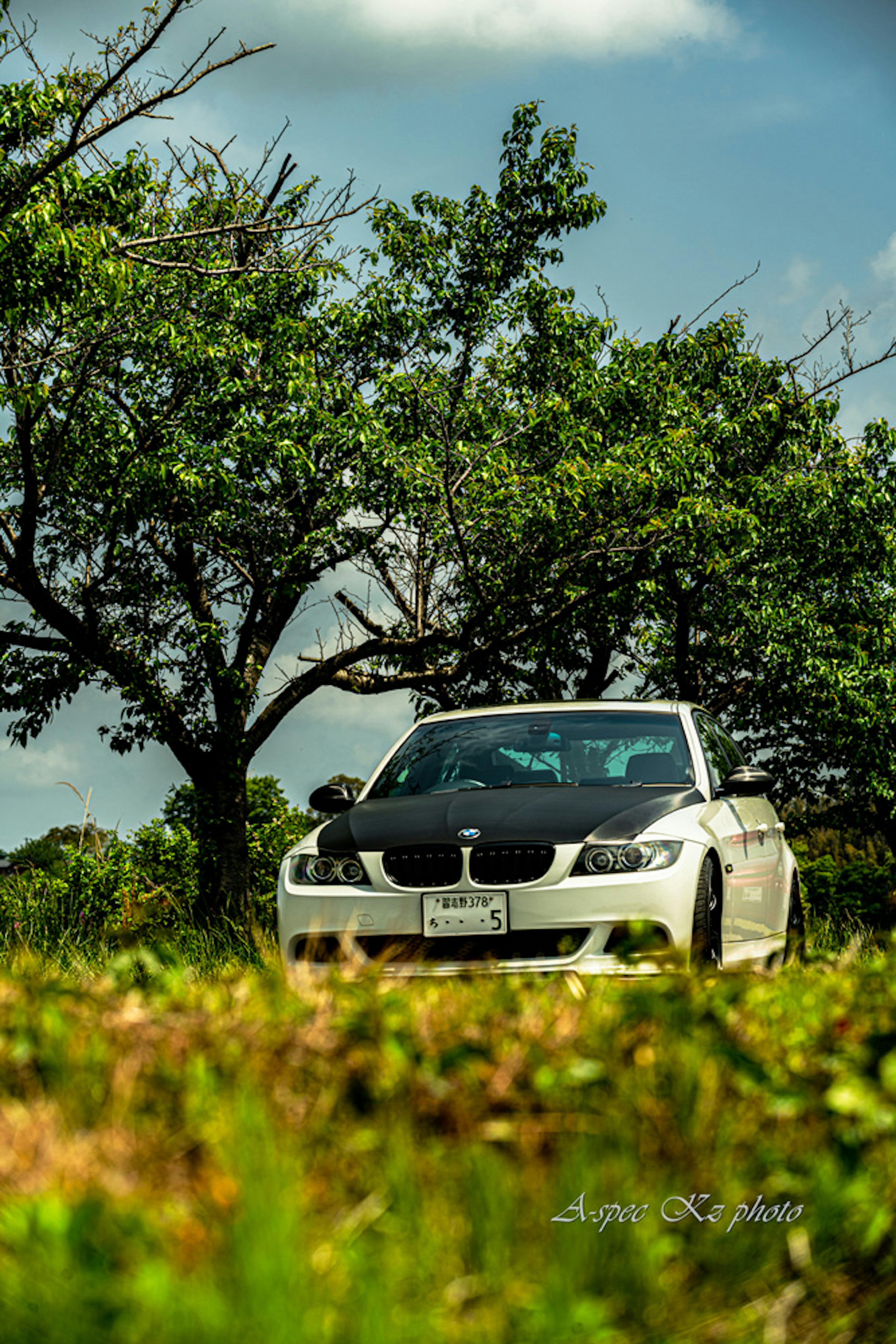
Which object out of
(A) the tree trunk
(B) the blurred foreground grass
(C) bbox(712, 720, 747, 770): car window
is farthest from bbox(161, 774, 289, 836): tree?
(B) the blurred foreground grass

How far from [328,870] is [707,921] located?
1.80 meters

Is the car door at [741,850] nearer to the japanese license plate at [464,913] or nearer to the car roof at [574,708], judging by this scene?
the car roof at [574,708]

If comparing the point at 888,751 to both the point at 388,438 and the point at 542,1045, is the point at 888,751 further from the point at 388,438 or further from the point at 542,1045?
the point at 542,1045

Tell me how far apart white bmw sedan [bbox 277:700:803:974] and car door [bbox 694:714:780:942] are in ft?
0.06

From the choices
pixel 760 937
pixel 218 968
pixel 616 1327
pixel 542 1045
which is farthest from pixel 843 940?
pixel 616 1327

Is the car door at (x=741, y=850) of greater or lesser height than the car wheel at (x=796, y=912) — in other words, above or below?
above

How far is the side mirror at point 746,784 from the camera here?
20.8 ft

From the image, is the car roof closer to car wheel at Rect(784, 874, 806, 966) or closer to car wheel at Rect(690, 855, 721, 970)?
car wheel at Rect(784, 874, 806, 966)

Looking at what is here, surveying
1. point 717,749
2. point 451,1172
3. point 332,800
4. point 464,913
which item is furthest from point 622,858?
point 451,1172

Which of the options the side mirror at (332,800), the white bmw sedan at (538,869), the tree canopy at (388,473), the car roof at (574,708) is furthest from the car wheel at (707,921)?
the tree canopy at (388,473)

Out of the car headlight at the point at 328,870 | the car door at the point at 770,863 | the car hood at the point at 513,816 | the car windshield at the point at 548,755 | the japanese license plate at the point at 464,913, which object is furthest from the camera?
the car door at the point at 770,863

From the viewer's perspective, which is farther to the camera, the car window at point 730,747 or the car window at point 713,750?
the car window at point 730,747

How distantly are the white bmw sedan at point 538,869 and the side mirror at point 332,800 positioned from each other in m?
0.01

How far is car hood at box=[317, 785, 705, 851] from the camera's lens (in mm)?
5441
